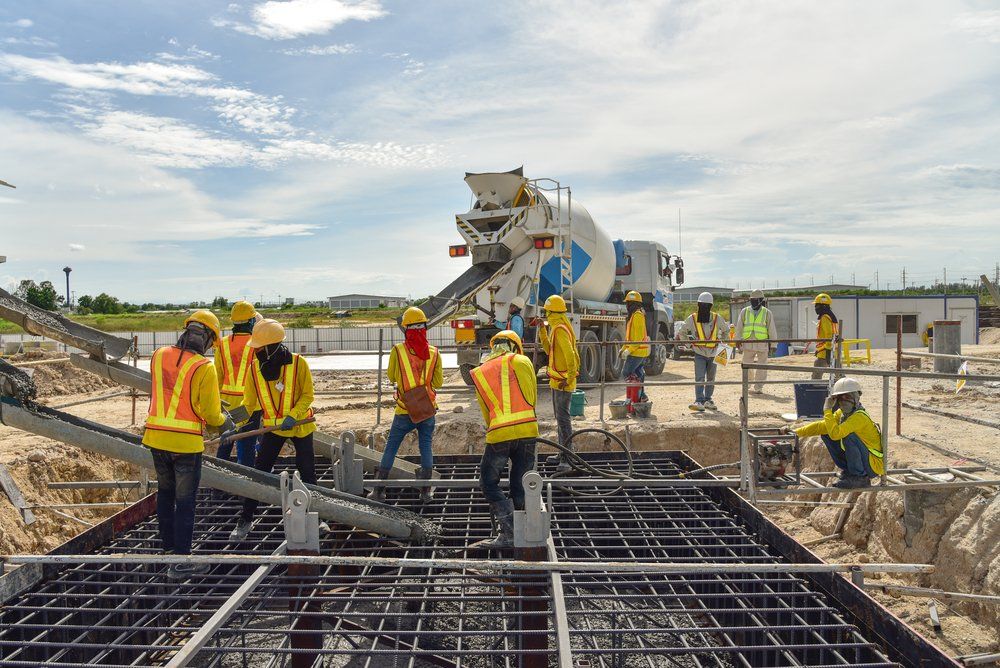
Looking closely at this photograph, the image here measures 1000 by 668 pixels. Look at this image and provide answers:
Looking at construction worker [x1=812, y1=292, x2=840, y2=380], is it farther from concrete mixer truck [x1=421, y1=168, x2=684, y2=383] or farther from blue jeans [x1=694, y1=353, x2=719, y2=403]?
concrete mixer truck [x1=421, y1=168, x2=684, y2=383]

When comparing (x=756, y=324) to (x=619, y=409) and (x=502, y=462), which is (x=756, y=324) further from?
(x=502, y=462)

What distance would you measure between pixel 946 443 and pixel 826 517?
1.63 metres

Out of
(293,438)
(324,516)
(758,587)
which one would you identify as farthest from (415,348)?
(758,587)

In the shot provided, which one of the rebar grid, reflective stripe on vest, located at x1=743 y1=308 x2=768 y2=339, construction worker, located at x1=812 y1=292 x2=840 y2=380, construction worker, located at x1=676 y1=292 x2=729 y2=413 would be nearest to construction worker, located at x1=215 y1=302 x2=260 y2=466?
the rebar grid

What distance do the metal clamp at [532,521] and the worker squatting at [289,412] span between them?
17.4 inches

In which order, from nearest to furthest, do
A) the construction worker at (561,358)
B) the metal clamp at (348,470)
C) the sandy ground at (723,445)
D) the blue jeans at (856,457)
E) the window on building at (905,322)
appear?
1. the blue jeans at (856,457)
2. the metal clamp at (348,470)
3. the sandy ground at (723,445)
4. the construction worker at (561,358)
5. the window on building at (905,322)

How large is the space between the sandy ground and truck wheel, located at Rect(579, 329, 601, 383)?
487mm

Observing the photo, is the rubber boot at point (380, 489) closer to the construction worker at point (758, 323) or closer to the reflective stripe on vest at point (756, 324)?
the construction worker at point (758, 323)

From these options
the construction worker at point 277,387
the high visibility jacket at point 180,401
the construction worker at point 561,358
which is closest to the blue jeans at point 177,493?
the high visibility jacket at point 180,401

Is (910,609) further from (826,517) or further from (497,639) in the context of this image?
(497,639)

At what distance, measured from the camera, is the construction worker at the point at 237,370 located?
598 centimetres

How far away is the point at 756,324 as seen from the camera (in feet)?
35.1

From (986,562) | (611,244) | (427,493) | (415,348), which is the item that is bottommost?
(986,562)

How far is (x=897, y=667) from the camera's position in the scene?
3.17 meters
